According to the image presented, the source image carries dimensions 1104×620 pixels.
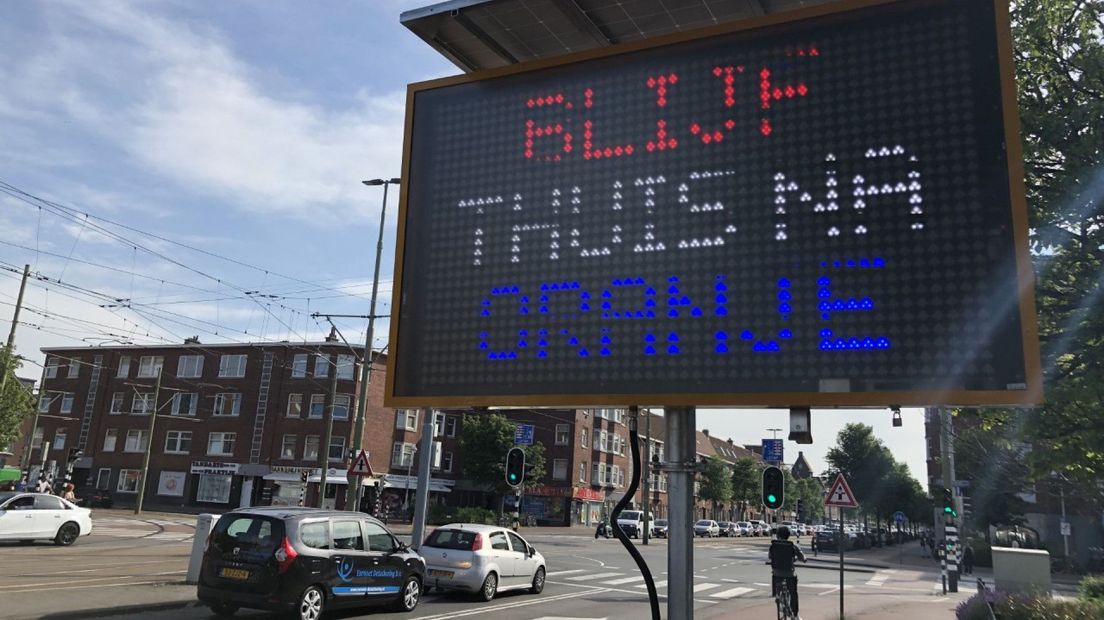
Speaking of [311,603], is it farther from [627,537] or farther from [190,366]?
[190,366]

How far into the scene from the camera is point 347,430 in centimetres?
5284

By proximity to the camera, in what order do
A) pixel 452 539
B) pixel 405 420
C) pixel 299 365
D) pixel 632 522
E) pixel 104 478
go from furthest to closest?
pixel 104 478 → pixel 405 420 → pixel 632 522 → pixel 299 365 → pixel 452 539

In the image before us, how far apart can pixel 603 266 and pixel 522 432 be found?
2755 cm

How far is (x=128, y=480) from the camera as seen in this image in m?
58.2

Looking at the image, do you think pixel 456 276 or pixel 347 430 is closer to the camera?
pixel 456 276

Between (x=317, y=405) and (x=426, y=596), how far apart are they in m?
39.9

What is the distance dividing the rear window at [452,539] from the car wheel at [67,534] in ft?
41.1

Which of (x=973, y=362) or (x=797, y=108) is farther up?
(x=797, y=108)

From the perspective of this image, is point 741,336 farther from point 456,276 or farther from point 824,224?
point 456,276

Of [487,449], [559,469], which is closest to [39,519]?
[487,449]

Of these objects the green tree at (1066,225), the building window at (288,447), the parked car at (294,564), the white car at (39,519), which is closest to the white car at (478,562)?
the parked car at (294,564)

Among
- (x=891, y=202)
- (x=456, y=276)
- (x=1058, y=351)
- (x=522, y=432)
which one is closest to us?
(x=891, y=202)

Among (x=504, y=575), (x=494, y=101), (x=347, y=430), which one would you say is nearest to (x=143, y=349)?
(x=347, y=430)

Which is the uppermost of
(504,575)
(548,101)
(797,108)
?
(548,101)
